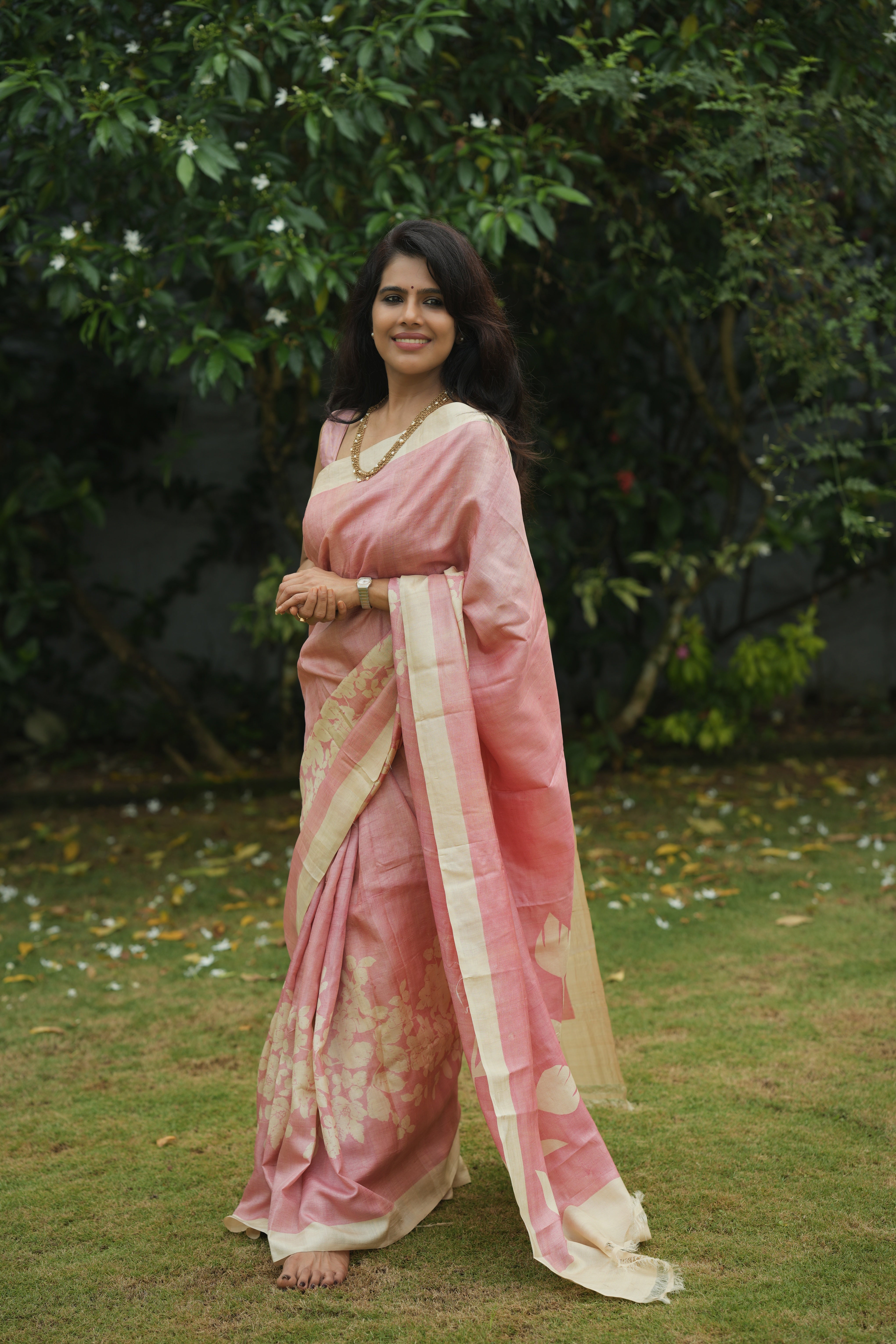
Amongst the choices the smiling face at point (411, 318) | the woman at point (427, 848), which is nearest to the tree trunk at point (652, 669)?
the woman at point (427, 848)

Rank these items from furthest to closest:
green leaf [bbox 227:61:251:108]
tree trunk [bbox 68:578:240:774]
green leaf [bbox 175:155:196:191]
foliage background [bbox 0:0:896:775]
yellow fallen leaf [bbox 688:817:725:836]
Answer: tree trunk [bbox 68:578:240:774] → yellow fallen leaf [bbox 688:817:725:836] → foliage background [bbox 0:0:896:775] → green leaf [bbox 227:61:251:108] → green leaf [bbox 175:155:196:191]

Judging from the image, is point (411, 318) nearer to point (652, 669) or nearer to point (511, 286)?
point (511, 286)

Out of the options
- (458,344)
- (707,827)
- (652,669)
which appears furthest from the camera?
(652,669)

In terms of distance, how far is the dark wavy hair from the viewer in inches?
91.6

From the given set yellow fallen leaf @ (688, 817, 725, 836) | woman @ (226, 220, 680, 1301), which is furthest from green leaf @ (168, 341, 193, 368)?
yellow fallen leaf @ (688, 817, 725, 836)

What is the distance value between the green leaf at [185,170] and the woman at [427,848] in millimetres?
1127

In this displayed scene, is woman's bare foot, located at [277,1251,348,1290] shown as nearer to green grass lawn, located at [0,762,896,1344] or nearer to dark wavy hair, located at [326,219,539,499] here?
green grass lawn, located at [0,762,896,1344]

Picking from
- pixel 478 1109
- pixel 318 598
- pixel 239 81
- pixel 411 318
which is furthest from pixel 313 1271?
pixel 239 81

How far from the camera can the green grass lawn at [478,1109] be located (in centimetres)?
212

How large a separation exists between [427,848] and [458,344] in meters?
0.97

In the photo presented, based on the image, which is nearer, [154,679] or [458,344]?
[458,344]

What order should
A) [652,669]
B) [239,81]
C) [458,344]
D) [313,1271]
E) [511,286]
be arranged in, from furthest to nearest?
[652,669]
[511,286]
[239,81]
[458,344]
[313,1271]

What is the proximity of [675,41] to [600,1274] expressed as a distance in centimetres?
347

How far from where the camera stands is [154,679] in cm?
568
